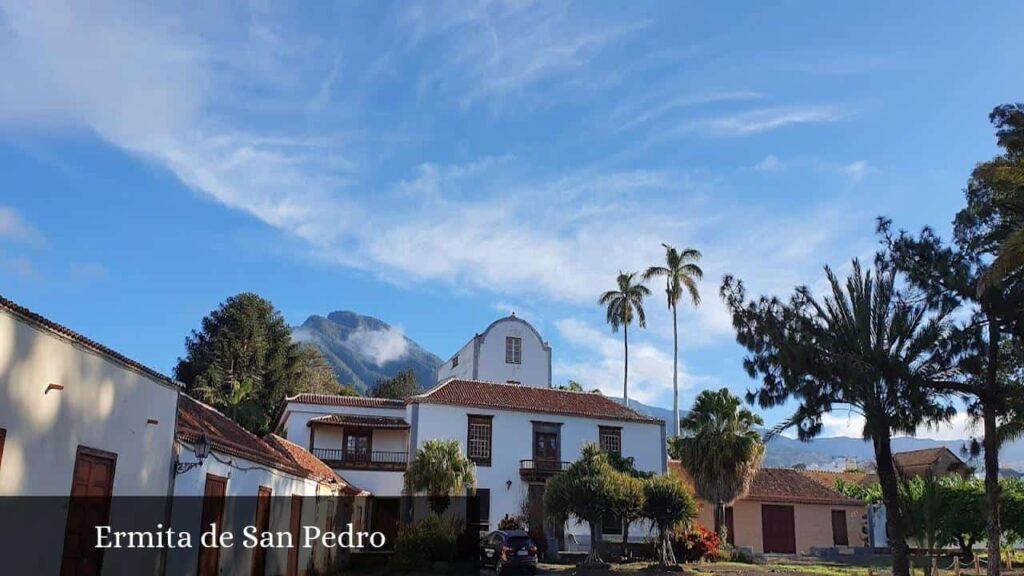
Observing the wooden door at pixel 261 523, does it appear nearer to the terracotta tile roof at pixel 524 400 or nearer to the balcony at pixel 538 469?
the terracotta tile roof at pixel 524 400

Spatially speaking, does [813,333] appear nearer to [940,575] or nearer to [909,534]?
[909,534]

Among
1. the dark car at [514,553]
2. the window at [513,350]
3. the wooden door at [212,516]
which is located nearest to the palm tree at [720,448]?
the dark car at [514,553]

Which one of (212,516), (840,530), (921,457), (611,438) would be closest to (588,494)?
(611,438)

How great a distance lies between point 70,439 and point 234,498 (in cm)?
582

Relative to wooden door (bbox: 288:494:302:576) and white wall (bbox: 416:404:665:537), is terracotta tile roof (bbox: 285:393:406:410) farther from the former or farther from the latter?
wooden door (bbox: 288:494:302:576)

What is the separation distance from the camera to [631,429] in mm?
40031

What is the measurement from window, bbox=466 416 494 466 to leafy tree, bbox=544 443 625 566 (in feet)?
29.4

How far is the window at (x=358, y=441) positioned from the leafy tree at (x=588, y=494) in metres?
12.1

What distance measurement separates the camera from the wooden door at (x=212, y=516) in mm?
14125

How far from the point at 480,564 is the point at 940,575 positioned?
1462cm

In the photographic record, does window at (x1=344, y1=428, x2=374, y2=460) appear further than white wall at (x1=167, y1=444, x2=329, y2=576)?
Result: Yes

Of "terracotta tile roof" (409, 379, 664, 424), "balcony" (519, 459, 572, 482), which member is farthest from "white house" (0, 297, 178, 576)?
"balcony" (519, 459, 572, 482)

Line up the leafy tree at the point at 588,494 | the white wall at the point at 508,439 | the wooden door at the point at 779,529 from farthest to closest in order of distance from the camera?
the wooden door at the point at 779,529
the white wall at the point at 508,439
the leafy tree at the point at 588,494

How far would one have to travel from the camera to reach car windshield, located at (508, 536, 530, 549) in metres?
24.4
